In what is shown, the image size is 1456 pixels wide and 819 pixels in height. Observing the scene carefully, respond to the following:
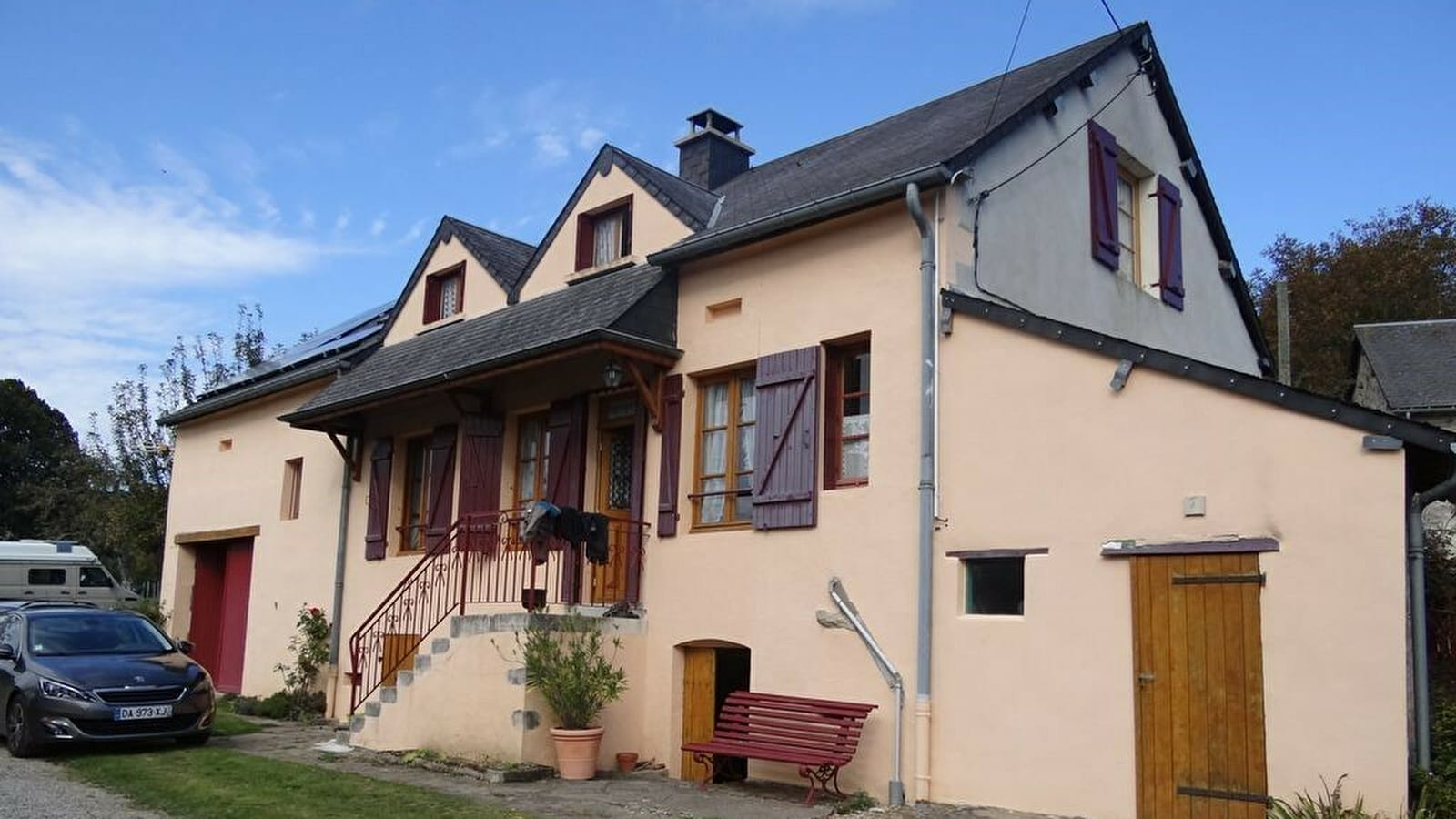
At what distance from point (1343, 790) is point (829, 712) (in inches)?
153

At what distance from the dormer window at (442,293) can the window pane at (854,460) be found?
26.0ft

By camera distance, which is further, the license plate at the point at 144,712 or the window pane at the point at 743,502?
the window pane at the point at 743,502

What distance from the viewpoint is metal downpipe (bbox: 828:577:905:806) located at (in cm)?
945

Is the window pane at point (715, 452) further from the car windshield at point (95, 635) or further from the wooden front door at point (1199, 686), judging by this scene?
the car windshield at point (95, 635)

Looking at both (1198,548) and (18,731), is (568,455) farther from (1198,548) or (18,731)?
(1198,548)

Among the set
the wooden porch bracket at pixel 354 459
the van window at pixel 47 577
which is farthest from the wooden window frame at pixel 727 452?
the van window at pixel 47 577

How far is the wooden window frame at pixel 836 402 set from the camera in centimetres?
1084

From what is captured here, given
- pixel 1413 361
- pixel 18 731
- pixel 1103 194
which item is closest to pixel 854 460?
pixel 1103 194

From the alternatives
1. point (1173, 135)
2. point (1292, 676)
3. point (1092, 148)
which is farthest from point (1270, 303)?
point (1292, 676)

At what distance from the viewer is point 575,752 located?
10852mm

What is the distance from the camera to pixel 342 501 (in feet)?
55.5

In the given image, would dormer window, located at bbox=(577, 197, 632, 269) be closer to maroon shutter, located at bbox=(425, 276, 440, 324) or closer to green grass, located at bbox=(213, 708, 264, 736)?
maroon shutter, located at bbox=(425, 276, 440, 324)

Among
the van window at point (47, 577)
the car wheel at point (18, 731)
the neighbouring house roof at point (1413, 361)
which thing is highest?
the neighbouring house roof at point (1413, 361)

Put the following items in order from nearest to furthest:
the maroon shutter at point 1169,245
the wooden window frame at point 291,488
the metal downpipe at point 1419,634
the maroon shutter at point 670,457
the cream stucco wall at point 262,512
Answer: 1. the metal downpipe at point 1419,634
2. the maroon shutter at point 670,457
3. the maroon shutter at point 1169,245
4. the cream stucco wall at point 262,512
5. the wooden window frame at point 291,488
